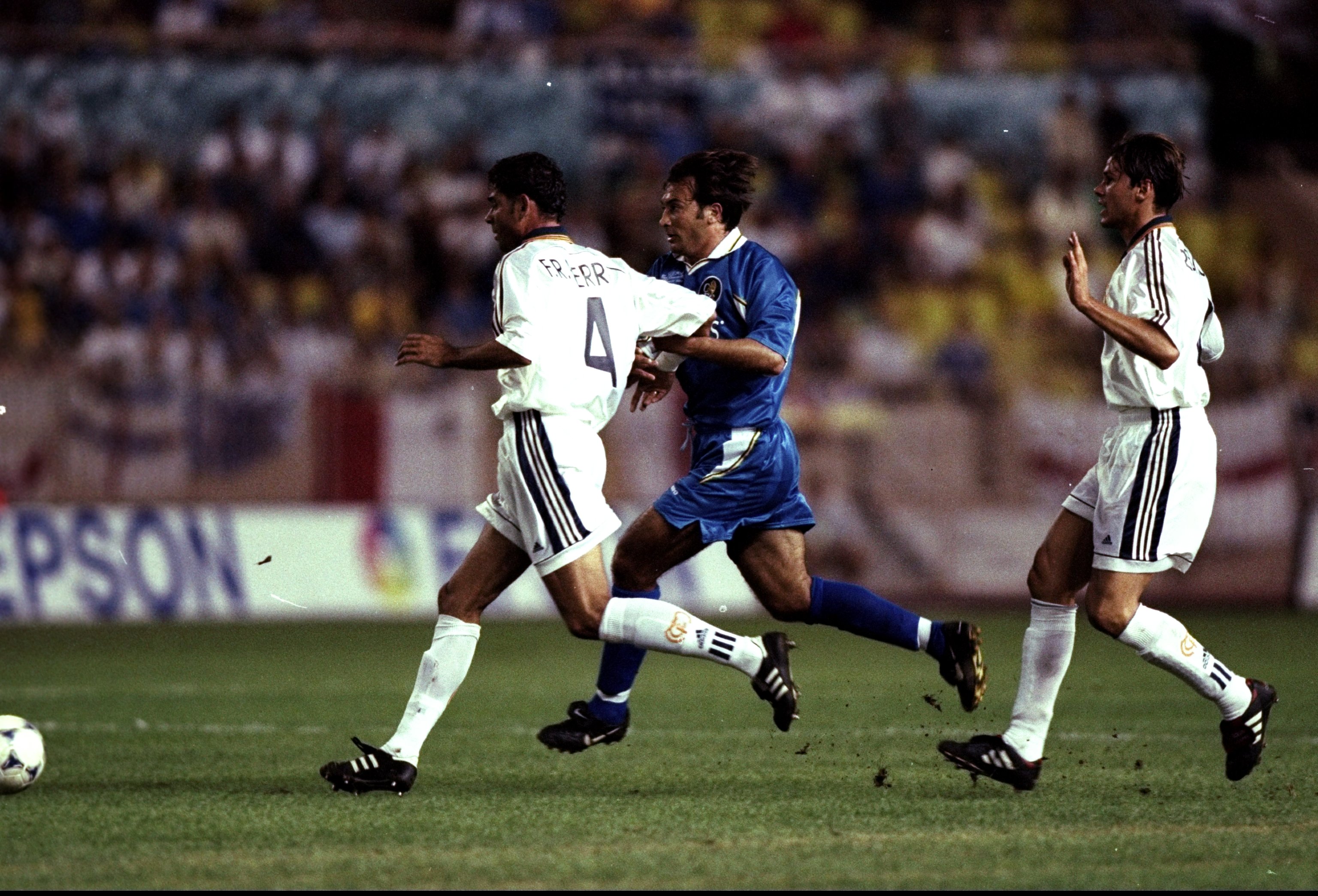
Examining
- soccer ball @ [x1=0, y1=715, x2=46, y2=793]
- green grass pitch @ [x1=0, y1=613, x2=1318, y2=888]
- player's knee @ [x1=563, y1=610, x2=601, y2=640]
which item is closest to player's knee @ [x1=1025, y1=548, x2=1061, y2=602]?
green grass pitch @ [x1=0, y1=613, x2=1318, y2=888]

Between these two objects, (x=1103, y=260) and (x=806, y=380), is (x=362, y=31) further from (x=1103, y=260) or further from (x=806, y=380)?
(x=1103, y=260)

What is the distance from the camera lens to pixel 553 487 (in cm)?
654

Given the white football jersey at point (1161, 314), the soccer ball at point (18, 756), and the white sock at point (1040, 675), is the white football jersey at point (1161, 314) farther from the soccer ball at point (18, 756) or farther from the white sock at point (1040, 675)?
the soccer ball at point (18, 756)

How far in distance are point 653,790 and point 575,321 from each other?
1.65 m

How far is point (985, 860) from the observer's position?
17.6 feet

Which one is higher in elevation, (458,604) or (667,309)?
(667,309)

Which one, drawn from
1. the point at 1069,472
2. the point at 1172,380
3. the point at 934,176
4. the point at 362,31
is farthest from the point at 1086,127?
the point at 1172,380

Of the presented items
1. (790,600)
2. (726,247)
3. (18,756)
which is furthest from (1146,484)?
(18,756)

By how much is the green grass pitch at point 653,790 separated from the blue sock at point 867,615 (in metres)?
0.50

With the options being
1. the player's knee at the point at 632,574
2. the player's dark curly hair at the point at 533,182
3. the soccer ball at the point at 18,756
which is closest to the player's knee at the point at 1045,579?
the player's knee at the point at 632,574

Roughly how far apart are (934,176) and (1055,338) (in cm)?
313

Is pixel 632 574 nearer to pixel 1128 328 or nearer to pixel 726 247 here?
pixel 726 247

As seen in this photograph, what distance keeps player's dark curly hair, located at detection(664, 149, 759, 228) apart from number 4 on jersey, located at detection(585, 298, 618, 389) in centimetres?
79

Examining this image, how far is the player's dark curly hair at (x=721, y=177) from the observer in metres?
7.23
